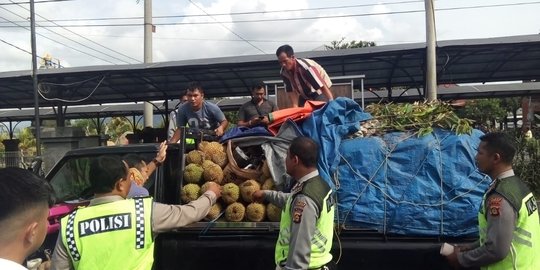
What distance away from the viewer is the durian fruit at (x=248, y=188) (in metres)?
3.87

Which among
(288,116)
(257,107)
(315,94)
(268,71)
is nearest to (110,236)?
(288,116)

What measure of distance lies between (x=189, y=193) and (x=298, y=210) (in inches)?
54.1

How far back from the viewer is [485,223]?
292 centimetres

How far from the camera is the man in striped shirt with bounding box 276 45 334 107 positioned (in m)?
5.16

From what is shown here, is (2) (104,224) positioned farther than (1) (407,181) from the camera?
No

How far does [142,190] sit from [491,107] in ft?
100

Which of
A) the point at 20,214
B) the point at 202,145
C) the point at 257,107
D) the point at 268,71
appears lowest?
the point at 20,214

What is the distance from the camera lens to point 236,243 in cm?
363

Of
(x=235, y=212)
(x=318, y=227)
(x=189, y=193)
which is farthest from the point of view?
(x=189, y=193)

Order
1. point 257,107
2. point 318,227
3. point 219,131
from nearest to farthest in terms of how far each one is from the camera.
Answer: point 318,227, point 219,131, point 257,107

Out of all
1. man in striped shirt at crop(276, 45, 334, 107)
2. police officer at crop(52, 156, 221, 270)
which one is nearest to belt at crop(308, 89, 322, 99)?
man in striped shirt at crop(276, 45, 334, 107)

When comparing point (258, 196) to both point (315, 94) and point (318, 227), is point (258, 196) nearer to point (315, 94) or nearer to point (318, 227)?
point (318, 227)

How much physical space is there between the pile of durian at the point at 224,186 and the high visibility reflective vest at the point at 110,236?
4.34ft

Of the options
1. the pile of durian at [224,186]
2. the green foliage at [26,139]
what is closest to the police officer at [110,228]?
the pile of durian at [224,186]
